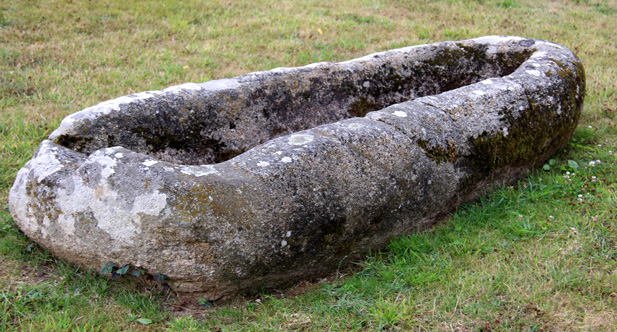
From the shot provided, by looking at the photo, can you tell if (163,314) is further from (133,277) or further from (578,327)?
(578,327)

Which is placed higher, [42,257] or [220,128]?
[220,128]

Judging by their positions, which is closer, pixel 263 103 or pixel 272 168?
pixel 272 168

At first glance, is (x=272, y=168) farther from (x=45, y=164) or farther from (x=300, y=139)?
(x=45, y=164)

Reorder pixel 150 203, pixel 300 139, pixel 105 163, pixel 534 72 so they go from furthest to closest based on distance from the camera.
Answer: pixel 534 72
pixel 300 139
pixel 105 163
pixel 150 203

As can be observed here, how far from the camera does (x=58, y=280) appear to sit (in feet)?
9.87

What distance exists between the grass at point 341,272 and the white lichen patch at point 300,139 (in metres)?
0.94

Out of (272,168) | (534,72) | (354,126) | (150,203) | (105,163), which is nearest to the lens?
(150,203)

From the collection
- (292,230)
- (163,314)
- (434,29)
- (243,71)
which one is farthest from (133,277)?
(434,29)

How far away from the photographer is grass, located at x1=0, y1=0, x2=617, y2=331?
2777 millimetres

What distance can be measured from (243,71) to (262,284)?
462 centimetres

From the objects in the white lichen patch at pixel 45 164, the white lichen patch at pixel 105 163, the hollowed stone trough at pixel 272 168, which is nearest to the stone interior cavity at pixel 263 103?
the hollowed stone trough at pixel 272 168

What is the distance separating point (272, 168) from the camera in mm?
2969

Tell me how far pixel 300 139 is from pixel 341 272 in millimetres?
970

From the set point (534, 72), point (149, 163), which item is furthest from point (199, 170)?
point (534, 72)
